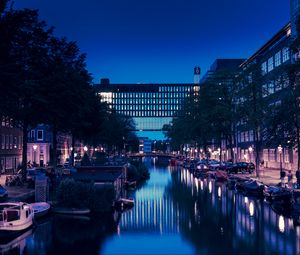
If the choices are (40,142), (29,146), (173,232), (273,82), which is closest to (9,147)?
(29,146)

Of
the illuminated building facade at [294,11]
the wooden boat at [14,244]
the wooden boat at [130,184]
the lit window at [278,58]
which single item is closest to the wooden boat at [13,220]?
the wooden boat at [14,244]

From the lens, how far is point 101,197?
152ft

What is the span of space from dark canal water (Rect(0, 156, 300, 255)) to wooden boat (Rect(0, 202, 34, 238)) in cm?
80

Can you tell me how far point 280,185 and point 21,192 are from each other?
27391mm

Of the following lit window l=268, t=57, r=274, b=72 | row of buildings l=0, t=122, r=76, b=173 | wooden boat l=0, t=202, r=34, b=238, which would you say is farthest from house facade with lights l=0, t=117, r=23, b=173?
lit window l=268, t=57, r=274, b=72

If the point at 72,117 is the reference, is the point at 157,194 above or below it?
below

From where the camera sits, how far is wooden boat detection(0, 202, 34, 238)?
34.1 metres

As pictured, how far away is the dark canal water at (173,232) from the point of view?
30.9 metres

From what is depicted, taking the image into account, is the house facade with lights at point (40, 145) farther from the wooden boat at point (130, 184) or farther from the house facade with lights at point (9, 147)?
the wooden boat at point (130, 184)

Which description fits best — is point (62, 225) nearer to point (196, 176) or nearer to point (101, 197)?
point (101, 197)

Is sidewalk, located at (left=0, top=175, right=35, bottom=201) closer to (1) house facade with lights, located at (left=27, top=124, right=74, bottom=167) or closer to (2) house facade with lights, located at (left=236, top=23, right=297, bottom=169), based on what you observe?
(2) house facade with lights, located at (left=236, top=23, right=297, bottom=169)

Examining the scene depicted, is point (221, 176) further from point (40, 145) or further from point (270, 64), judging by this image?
point (40, 145)

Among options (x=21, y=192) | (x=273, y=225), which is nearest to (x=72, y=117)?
(x=21, y=192)

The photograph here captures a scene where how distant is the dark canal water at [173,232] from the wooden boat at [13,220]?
2.63 ft
